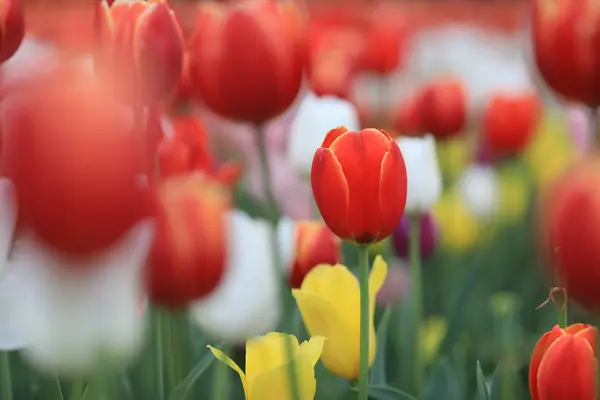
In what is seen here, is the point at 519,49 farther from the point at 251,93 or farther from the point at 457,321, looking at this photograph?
the point at 251,93

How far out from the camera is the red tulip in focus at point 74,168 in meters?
0.36

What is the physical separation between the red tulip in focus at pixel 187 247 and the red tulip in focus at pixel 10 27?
0.21 metres

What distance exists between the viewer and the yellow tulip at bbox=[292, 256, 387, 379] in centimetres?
72

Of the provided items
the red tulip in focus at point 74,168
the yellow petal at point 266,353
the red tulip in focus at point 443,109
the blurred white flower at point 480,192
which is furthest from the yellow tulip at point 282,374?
the blurred white flower at point 480,192

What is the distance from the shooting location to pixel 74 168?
36 centimetres

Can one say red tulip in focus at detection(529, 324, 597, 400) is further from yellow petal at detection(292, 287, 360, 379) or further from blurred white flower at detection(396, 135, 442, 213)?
blurred white flower at detection(396, 135, 442, 213)

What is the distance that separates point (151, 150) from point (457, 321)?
704 mm

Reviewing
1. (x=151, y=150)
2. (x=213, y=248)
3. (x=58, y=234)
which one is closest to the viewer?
(x=58, y=234)

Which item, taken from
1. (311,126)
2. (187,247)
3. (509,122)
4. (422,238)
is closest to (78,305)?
(187,247)

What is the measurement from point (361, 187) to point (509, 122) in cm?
108

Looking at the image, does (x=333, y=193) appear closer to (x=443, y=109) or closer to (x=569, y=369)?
(x=569, y=369)

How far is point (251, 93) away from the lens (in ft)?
2.54

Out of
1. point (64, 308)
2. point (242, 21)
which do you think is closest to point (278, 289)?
point (242, 21)

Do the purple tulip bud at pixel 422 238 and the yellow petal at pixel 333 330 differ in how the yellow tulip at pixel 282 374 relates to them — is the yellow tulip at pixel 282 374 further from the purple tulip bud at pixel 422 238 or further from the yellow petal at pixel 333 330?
the purple tulip bud at pixel 422 238
